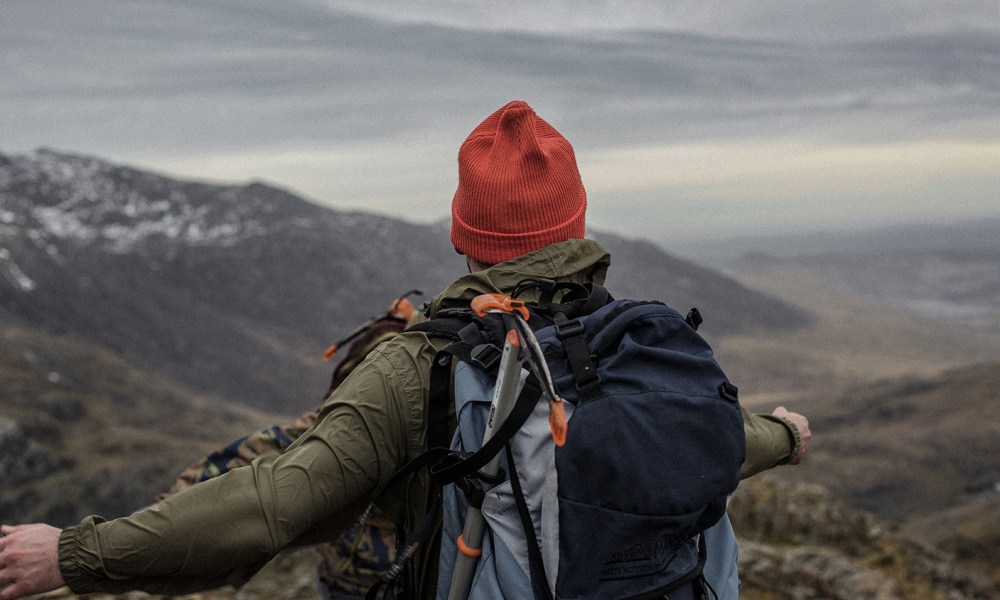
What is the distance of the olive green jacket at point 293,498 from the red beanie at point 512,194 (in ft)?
0.76

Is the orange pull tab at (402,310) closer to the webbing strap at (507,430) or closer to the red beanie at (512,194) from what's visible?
the red beanie at (512,194)

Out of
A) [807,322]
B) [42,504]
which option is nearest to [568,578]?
[42,504]

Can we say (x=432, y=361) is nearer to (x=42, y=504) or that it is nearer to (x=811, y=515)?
(x=811, y=515)

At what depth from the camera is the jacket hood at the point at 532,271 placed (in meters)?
3.33

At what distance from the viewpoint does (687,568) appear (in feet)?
10.1

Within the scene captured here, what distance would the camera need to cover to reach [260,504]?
279 centimetres

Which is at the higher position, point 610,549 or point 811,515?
point 610,549

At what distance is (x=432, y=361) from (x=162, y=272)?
14256cm

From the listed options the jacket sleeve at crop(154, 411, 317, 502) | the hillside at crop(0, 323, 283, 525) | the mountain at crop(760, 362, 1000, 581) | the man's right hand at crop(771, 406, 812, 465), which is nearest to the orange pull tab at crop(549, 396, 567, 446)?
the man's right hand at crop(771, 406, 812, 465)

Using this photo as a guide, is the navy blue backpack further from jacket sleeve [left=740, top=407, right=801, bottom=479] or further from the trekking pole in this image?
jacket sleeve [left=740, top=407, right=801, bottom=479]

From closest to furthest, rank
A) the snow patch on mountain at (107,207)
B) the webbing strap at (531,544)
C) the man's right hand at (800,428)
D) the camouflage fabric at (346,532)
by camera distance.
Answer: the webbing strap at (531,544), the man's right hand at (800,428), the camouflage fabric at (346,532), the snow patch on mountain at (107,207)

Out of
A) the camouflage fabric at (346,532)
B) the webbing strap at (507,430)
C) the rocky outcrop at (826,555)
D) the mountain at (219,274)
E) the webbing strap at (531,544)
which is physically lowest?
the mountain at (219,274)

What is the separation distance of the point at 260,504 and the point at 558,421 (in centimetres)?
104

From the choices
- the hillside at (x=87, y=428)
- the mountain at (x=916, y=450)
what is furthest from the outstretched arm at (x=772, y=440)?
the hillside at (x=87, y=428)
